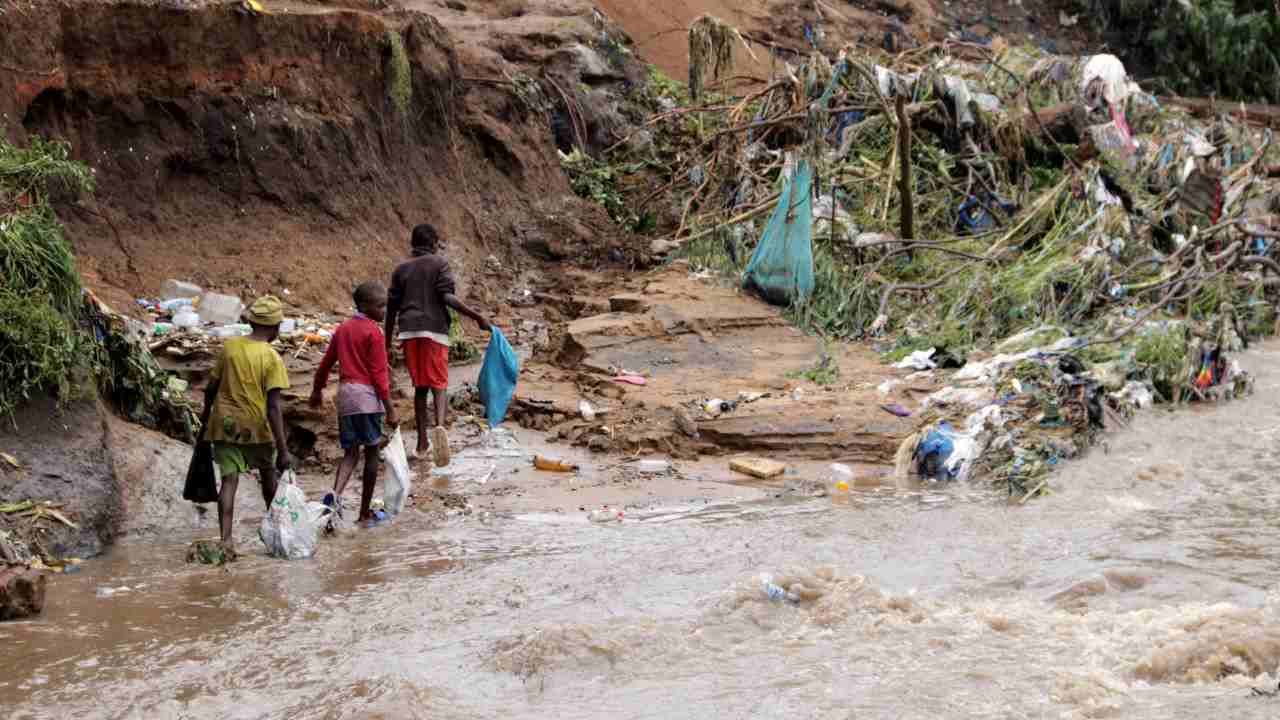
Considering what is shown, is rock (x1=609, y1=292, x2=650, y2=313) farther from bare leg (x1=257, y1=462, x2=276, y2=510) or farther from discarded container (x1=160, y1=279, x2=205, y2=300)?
bare leg (x1=257, y1=462, x2=276, y2=510)

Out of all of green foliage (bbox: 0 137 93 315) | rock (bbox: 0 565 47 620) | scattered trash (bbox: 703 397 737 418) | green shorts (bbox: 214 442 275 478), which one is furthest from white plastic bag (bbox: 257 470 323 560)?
scattered trash (bbox: 703 397 737 418)

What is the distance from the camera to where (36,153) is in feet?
21.7

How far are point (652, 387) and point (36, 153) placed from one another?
4.22m

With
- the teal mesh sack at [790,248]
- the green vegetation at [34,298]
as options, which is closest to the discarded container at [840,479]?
the teal mesh sack at [790,248]

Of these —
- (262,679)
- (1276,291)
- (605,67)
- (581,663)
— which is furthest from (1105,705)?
(605,67)

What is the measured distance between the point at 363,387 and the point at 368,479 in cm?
45

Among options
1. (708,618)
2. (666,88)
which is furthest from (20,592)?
(666,88)

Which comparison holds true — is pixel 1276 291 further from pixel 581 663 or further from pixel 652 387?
pixel 581 663

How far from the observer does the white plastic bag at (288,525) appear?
5.75 m

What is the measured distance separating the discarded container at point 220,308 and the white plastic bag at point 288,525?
359 cm

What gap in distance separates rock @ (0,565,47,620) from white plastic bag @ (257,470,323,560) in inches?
42.6

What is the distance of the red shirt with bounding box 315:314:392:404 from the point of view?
6.35m

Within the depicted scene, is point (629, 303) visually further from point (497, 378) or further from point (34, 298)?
point (34, 298)

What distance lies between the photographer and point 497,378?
313 inches
